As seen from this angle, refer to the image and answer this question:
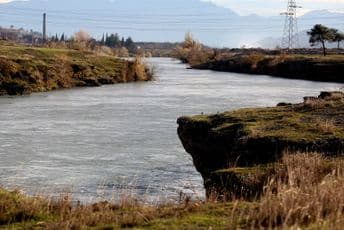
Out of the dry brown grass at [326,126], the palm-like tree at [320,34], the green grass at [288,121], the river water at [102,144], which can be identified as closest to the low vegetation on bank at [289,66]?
the palm-like tree at [320,34]

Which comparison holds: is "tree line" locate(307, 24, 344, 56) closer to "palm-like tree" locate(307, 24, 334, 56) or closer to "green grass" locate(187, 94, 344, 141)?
"palm-like tree" locate(307, 24, 334, 56)

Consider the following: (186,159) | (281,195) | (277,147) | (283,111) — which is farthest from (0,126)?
(281,195)

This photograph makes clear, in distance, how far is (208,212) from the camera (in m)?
9.49

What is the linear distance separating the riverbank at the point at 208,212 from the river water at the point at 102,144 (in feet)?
10.5

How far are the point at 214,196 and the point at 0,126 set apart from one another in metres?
20.7

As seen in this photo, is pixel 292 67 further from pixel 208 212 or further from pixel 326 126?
pixel 208 212

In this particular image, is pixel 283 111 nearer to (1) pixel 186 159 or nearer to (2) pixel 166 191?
(1) pixel 186 159

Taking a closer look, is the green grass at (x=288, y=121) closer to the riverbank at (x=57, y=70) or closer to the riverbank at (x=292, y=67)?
the riverbank at (x=57, y=70)

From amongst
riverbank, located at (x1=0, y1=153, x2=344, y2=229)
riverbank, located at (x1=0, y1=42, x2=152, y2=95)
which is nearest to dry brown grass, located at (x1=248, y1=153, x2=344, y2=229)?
riverbank, located at (x1=0, y1=153, x2=344, y2=229)

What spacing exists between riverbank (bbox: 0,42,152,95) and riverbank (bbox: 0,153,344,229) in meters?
41.6

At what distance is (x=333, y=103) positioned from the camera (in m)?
22.5

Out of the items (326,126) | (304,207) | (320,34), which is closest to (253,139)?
(326,126)

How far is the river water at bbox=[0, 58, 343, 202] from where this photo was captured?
1749 cm

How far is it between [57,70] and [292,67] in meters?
35.6
